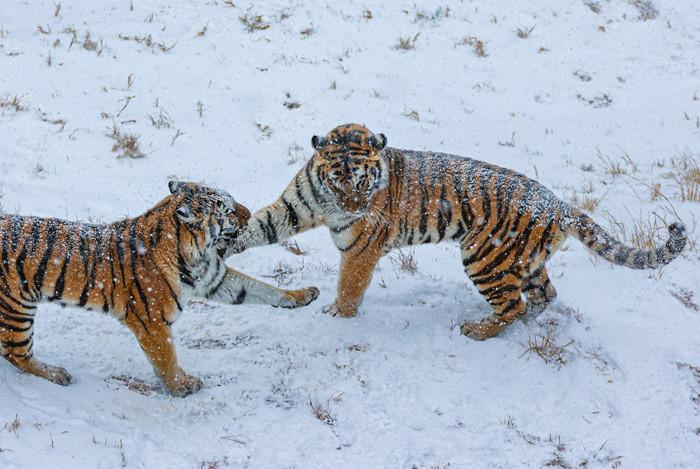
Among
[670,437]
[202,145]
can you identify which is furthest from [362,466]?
[202,145]

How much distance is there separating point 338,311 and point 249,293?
78cm

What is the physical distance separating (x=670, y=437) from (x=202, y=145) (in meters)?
5.45

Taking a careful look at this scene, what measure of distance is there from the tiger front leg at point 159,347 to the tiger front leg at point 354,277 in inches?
50.9

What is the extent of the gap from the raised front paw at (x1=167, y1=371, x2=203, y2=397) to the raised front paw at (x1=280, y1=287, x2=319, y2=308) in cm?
77

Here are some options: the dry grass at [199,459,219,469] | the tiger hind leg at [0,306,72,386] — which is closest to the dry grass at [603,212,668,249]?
the dry grass at [199,459,219,469]

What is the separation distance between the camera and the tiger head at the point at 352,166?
5.01 metres

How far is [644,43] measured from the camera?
10398 millimetres

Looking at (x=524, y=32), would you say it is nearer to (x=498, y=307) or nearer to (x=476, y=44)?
(x=476, y=44)

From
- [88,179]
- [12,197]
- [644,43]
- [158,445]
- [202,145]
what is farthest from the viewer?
[644,43]

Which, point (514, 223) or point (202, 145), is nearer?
point (514, 223)

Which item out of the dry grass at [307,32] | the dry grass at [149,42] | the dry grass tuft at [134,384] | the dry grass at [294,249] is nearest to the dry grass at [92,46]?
the dry grass at [149,42]

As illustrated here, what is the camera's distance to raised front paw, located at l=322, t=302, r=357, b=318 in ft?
17.4

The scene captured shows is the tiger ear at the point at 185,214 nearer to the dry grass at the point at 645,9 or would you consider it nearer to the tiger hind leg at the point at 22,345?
the tiger hind leg at the point at 22,345

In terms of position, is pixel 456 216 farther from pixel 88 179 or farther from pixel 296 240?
pixel 88 179
